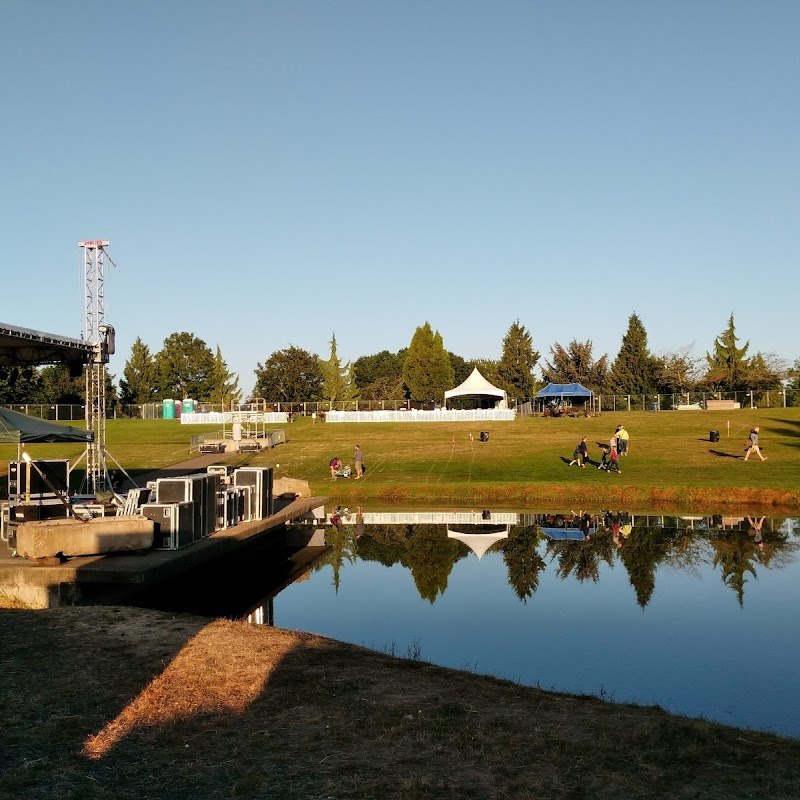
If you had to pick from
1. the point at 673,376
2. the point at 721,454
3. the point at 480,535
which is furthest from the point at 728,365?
the point at 480,535

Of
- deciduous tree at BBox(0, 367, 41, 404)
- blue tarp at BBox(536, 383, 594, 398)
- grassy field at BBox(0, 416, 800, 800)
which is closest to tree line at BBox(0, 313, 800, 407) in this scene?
deciduous tree at BBox(0, 367, 41, 404)

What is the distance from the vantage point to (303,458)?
44406 millimetres

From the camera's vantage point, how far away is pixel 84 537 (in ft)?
48.1

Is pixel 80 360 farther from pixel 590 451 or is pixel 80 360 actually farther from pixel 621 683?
pixel 590 451

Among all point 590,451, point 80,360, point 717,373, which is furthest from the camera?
point 717,373

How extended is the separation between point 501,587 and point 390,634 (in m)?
4.82

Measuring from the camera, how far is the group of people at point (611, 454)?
3709 cm

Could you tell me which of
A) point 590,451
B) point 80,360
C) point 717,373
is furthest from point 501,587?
point 717,373

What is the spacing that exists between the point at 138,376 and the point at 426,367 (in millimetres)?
36413

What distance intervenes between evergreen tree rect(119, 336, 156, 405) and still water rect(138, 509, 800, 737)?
77543 mm

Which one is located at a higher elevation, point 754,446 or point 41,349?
point 41,349

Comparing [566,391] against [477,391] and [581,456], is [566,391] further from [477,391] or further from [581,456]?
[581,456]

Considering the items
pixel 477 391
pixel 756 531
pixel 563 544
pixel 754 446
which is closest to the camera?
pixel 563 544

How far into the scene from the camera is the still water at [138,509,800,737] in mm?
12102
